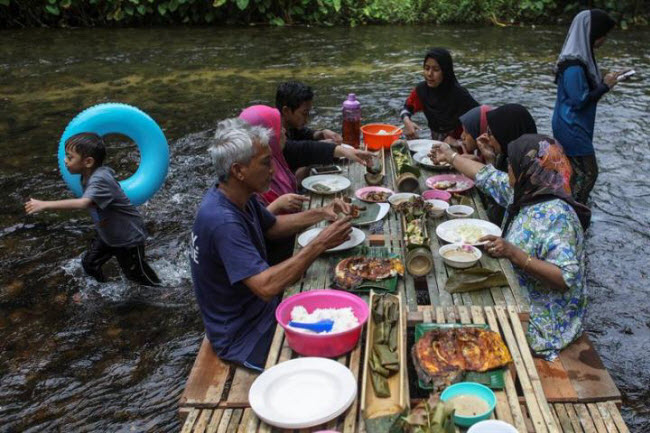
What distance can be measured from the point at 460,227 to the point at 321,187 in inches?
54.0

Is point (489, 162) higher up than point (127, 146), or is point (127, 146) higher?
point (489, 162)

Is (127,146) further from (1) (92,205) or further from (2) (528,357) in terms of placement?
(2) (528,357)

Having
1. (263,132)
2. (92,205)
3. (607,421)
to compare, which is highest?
(263,132)

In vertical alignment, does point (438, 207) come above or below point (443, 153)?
below

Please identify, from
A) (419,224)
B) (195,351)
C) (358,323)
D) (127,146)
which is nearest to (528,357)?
(358,323)

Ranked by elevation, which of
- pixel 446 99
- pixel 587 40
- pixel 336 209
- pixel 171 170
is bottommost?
pixel 171 170

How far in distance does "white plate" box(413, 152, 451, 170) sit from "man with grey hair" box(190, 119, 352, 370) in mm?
2094

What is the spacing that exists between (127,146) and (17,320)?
457cm

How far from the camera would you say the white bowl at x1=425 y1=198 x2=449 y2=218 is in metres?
4.20

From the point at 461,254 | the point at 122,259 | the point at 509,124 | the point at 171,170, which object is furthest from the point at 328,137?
the point at 171,170

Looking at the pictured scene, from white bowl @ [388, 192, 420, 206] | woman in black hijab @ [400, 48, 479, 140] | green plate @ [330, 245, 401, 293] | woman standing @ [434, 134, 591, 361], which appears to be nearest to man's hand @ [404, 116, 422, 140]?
woman in black hijab @ [400, 48, 479, 140]

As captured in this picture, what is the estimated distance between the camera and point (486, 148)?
15.6ft

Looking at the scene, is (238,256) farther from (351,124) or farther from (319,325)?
(351,124)

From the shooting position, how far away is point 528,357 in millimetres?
2668
